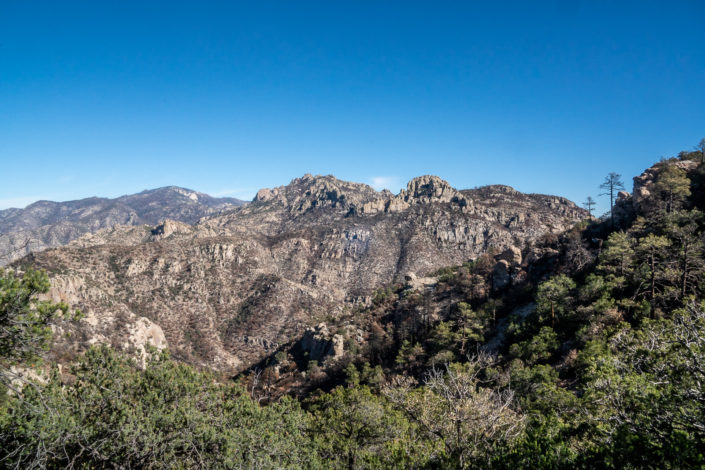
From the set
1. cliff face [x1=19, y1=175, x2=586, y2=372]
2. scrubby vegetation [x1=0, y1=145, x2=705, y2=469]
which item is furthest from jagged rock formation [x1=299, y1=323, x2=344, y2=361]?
cliff face [x1=19, y1=175, x2=586, y2=372]

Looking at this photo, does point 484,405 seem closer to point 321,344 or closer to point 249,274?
point 321,344

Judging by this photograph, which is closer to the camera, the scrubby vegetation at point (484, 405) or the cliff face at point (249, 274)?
the scrubby vegetation at point (484, 405)

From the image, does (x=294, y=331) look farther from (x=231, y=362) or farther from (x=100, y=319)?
(x=100, y=319)

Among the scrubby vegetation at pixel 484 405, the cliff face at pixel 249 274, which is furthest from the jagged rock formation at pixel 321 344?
the cliff face at pixel 249 274

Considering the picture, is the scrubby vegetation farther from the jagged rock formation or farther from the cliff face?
the cliff face

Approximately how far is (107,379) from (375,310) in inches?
3085

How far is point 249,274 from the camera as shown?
484 ft

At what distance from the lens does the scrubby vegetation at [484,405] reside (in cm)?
890

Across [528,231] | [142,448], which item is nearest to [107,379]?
[142,448]

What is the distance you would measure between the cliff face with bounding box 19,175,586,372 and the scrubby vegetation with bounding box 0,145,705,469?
32.5 m

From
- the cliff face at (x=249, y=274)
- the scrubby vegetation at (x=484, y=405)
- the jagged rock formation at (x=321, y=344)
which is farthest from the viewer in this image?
the cliff face at (x=249, y=274)

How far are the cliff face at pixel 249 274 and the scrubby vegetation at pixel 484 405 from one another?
32501mm

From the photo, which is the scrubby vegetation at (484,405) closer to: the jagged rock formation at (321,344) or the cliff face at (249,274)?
the jagged rock formation at (321,344)

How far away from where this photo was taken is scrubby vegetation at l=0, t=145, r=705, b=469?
8.90 metres
